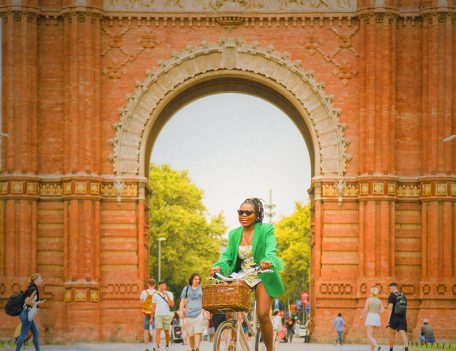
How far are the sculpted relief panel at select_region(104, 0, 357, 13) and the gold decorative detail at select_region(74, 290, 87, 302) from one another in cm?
995

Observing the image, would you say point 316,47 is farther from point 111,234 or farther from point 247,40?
point 111,234

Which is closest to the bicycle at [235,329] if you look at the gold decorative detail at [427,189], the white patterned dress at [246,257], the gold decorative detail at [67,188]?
the white patterned dress at [246,257]

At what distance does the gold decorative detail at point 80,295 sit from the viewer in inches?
1527

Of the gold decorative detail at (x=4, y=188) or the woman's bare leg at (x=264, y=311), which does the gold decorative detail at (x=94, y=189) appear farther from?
the woman's bare leg at (x=264, y=311)

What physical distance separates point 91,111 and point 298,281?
2263 inches

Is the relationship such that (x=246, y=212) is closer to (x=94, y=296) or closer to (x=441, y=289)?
(x=94, y=296)

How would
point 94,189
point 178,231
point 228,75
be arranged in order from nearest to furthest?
point 94,189
point 228,75
point 178,231

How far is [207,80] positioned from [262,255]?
81.9 feet

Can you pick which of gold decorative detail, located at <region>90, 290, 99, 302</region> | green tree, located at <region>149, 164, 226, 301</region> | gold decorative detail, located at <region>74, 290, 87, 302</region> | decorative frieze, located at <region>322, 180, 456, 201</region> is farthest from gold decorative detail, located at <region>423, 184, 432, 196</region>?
green tree, located at <region>149, 164, 226, 301</region>

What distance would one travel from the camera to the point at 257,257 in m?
16.4

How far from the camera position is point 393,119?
39.6 meters

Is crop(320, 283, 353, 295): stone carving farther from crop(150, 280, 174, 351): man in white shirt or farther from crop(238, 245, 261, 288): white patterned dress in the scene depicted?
crop(238, 245, 261, 288): white patterned dress

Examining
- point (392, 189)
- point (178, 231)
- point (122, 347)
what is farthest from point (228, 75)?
point (178, 231)

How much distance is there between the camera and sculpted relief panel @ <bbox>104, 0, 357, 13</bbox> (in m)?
40.4
